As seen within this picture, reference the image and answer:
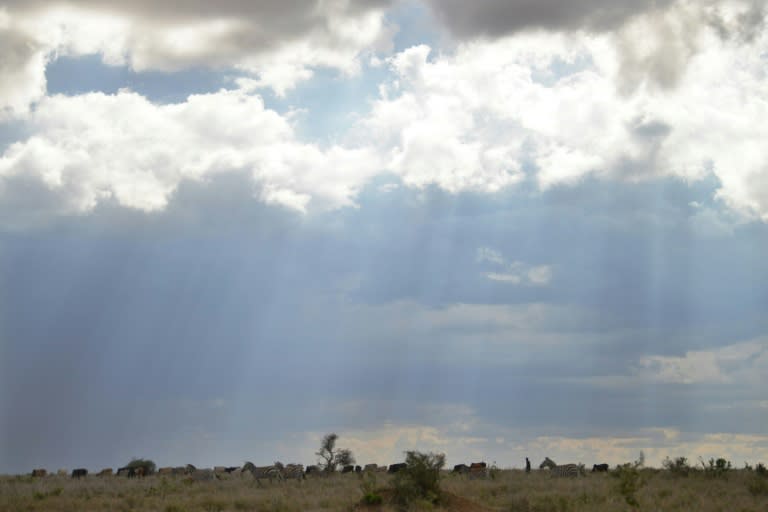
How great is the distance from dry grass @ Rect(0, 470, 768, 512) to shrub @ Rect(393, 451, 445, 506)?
3.16 ft

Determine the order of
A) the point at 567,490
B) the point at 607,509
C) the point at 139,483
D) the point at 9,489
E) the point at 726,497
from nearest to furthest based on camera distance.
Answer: the point at 607,509 → the point at 726,497 → the point at 567,490 → the point at 9,489 → the point at 139,483

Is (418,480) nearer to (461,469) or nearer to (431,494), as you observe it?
(431,494)

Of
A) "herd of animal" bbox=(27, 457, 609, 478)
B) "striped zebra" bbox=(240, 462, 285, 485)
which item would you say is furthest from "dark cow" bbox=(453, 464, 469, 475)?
"striped zebra" bbox=(240, 462, 285, 485)

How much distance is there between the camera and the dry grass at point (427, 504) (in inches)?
1557

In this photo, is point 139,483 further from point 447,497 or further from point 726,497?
point 726,497

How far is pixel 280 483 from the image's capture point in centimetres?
5422

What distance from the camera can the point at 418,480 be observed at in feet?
133

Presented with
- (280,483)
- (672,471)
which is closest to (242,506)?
(280,483)

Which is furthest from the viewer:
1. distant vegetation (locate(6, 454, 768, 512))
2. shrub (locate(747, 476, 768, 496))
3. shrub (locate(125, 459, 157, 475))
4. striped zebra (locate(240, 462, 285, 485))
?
shrub (locate(125, 459, 157, 475))

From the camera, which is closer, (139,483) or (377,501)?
(377,501)

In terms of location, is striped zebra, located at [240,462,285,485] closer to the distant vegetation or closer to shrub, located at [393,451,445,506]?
the distant vegetation

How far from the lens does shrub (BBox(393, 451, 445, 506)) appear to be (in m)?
39.4

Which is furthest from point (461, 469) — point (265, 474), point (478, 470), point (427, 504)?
point (427, 504)

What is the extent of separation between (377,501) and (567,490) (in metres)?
11.7
